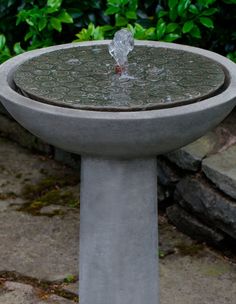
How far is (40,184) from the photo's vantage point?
16.7ft

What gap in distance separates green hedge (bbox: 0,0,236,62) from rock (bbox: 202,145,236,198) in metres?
0.61

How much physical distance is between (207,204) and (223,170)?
18cm

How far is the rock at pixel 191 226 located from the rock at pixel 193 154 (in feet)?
0.80

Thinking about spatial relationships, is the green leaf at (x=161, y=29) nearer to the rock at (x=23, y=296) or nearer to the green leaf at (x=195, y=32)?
the green leaf at (x=195, y=32)

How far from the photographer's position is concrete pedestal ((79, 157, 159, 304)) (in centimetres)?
324

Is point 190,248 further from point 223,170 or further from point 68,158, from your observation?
point 68,158

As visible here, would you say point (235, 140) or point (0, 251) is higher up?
point (235, 140)

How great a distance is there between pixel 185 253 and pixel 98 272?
113 cm

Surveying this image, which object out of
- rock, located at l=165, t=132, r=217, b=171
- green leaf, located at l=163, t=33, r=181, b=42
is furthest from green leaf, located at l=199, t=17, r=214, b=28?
rock, located at l=165, t=132, r=217, b=171

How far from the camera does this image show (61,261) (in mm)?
4371

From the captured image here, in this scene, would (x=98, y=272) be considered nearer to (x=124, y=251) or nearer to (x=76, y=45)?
(x=124, y=251)

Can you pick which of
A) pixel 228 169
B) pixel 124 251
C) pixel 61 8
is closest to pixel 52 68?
pixel 124 251

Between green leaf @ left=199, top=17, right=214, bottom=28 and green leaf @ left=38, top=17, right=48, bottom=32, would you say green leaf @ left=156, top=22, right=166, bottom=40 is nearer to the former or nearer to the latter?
green leaf @ left=199, top=17, right=214, bottom=28

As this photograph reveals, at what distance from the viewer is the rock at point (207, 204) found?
4262 mm
